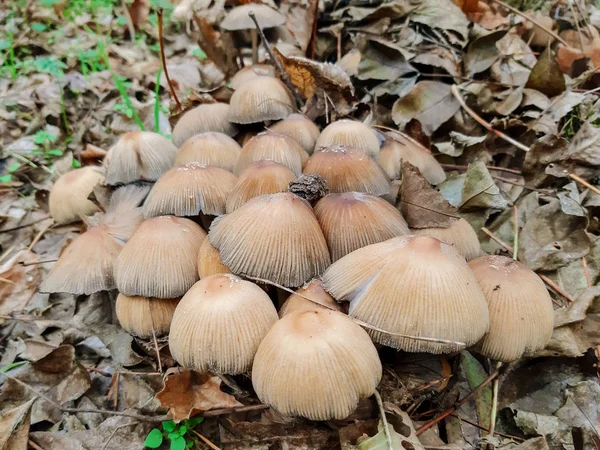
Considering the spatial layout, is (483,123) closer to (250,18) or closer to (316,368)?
(250,18)

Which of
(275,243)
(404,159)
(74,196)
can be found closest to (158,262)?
(275,243)

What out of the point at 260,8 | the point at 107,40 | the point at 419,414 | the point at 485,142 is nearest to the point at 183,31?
the point at 107,40

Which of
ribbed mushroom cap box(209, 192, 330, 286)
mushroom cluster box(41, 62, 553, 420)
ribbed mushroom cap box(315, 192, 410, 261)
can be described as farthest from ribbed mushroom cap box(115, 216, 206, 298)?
ribbed mushroom cap box(315, 192, 410, 261)

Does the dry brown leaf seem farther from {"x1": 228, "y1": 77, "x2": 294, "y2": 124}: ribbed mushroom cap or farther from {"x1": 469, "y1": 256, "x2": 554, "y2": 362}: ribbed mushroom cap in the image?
{"x1": 228, "y1": 77, "x2": 294, "y2": 124}: ribbed mushroom cap

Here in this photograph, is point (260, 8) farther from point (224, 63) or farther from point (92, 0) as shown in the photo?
point (92, 0)

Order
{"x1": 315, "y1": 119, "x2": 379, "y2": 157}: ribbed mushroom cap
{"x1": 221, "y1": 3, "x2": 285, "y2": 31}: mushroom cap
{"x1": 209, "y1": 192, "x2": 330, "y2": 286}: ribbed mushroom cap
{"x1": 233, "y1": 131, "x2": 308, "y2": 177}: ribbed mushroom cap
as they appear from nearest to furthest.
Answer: {"x1": 209, "y1": 192, "x2": 330, "y2": 286}: ribbed mushroom cap < {"x1": 233, "y1": 131, "x2": 308, "y2": 177}: ribbed mushroom cap < {"x1": 315, "y1": 119, "x2": 379, "y2": 157}: ribbed mushroom cap < {"x1": 221, "y1": 3, "x2": 285, "y2": 31}: mushroom cap

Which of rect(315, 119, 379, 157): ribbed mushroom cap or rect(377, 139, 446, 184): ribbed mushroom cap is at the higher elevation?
rect(315, 119, 379, 157): ribbed mushroom cap

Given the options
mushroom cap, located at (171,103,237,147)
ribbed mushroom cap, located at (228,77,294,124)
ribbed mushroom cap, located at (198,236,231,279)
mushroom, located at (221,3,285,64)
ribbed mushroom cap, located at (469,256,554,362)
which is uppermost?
mushroom, located at (221,3,285,64)
